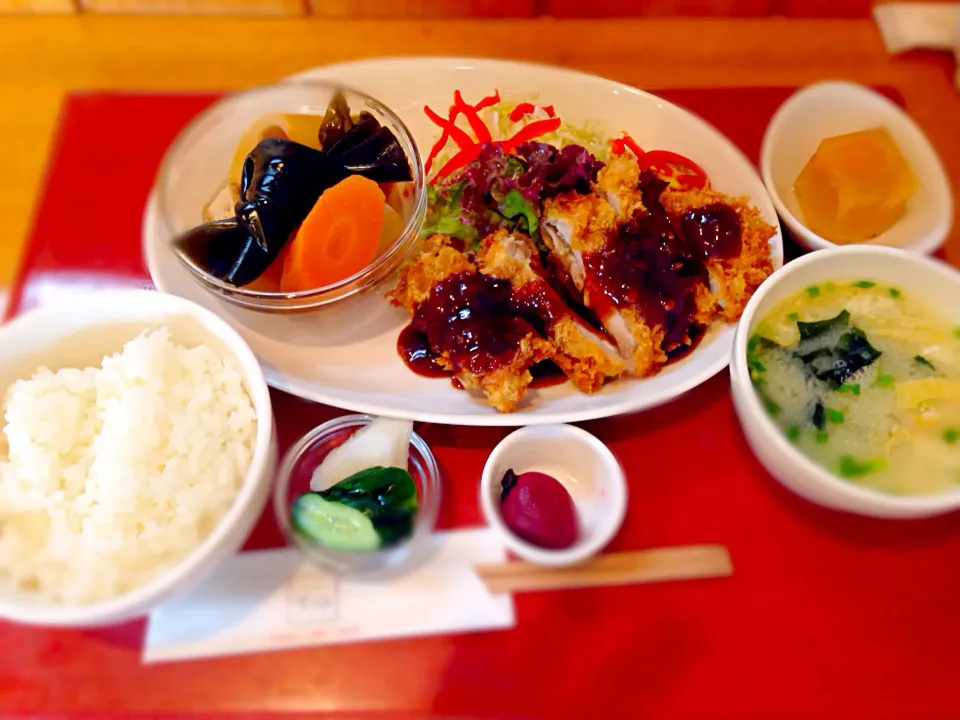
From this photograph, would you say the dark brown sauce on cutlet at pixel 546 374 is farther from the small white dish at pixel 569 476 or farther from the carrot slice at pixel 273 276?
the carrot slice at pixel 273 276

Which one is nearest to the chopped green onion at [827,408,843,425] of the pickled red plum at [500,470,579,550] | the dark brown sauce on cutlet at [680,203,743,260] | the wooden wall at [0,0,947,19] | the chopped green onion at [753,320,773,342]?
the chopped green onion at [753,320,773,342]

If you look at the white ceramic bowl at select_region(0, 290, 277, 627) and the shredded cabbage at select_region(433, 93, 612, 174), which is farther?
the shredded cabbage at select_region(433, 93, 612, 174)

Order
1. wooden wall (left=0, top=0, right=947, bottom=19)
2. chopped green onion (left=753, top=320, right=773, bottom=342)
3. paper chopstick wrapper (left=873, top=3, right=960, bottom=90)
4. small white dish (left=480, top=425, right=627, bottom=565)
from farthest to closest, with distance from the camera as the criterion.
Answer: wooden wall (left=0, top=0, right=947, bottom=19) < paper chopstick wrapper (left=873, top=3, right=960, bottom=90) < chopped green onion (left=753, top=320, right=773, bottom=342) < small white dish (left=480, top=425, right=627, bottom=565)

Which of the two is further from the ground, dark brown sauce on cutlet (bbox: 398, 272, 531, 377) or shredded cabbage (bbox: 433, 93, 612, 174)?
shredded cabbage (bbox: 433, 93, 612, 174)

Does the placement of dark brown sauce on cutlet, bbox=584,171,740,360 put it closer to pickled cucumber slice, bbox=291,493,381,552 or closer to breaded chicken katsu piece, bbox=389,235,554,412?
breaded chicken katsu piece, bbox=389,235,554,412

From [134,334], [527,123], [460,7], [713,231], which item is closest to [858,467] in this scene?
[713,231]

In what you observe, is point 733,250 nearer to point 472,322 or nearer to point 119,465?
point 472,322

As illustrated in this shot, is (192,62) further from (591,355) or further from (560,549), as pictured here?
(560,549)
